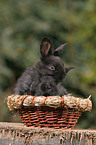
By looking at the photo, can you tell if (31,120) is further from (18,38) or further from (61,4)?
(61,4)

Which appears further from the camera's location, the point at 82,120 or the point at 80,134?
the point at 82,120

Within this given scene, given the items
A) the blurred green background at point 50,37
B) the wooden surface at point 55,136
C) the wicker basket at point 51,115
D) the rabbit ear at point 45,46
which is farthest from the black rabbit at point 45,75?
the blurred green background at point 50,37

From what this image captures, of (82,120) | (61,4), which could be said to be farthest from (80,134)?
(61,4)

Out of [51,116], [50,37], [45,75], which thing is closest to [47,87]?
[45,75]

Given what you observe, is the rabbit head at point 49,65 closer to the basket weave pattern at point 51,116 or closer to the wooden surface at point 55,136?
the basket weave pattern at point 51,116

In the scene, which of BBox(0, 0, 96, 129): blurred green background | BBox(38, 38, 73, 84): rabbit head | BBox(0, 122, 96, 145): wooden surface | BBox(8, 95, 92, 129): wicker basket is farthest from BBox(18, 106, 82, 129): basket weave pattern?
BBox(0, 0, 96, 129): blurred green background

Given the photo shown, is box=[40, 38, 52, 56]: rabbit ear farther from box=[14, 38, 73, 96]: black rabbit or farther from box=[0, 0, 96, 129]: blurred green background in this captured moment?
box=[0, 0, 96, 129]: blurred green background

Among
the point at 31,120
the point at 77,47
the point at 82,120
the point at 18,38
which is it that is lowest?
the point at 31,120
